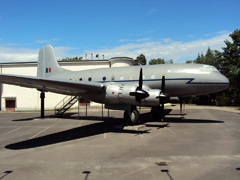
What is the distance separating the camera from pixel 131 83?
18062 millimetres

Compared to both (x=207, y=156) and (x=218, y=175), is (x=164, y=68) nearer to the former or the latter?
(x=207, y=156)

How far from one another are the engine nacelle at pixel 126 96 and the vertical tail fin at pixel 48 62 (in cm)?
1092

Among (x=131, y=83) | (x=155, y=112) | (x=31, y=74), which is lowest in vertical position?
(x=155, y=112)

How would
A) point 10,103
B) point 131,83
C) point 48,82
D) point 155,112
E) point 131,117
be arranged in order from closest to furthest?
point 48,82, point 131,117, point 131,83, point 155,112, point 10,103

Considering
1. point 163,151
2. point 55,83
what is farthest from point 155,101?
point 55,83

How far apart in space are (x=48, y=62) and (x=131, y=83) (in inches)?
430

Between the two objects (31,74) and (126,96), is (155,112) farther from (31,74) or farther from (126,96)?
(31,74)

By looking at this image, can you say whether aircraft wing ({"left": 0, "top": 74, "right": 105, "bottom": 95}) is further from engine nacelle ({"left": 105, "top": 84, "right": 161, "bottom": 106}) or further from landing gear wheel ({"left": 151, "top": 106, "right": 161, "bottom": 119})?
landing gear wheel ({"left": 151, "top": 106, "right": 161, "bottom": 119})

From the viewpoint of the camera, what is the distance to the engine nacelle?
538 inches

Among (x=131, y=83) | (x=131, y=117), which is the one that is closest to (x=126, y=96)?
(x=131, y=117)

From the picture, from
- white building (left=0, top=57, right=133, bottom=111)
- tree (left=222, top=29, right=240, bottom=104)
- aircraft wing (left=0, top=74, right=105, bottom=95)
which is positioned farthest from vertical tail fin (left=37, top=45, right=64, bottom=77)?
tree (left=222, top=29, right=240, bottom=104)

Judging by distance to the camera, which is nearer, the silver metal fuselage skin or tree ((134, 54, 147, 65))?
the silver metal fuselage skin

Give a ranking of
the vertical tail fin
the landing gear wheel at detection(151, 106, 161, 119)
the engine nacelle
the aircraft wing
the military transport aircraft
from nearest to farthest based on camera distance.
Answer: the aircraft wing
the military transport aircraft
the engine nacelle
the landing gear wheel at detection(151, 106, 161, 119)
the vertical tail fin

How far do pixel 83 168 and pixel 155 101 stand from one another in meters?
7.67
